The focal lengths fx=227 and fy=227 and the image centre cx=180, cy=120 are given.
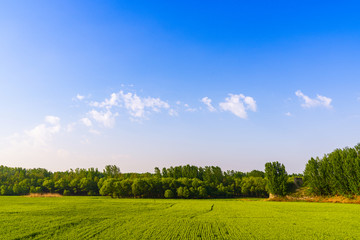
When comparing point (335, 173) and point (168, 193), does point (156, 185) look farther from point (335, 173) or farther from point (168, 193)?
point (335, 173)

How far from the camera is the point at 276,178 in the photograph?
4033 inches

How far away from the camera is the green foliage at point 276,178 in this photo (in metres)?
100

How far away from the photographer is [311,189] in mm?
92250

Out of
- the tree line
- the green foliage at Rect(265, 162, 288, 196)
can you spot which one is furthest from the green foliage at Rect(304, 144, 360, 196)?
the tree line

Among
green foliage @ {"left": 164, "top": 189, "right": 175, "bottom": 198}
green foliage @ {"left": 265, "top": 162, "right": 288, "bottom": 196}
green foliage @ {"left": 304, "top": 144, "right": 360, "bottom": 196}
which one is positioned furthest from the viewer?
green foliage @ {"left": 164, "top": 189, "right": 175, "bottom": 198}

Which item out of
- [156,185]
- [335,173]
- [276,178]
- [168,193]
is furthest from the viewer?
[156,185]

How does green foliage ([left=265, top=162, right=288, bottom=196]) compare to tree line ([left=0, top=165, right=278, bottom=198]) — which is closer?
green foliage ([left=265, top=162, right=288, bottom=196])

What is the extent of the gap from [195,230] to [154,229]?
4994 mm

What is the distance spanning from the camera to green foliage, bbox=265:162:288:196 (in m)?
100

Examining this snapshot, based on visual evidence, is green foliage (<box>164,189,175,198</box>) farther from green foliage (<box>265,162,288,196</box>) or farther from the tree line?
green foliage (<box>265,162,288,196</box>)

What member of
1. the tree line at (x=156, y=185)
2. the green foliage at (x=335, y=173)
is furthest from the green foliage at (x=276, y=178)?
the tree line at (x=156, y=185)

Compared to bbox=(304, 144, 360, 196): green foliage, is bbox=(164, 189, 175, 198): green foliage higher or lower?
lower

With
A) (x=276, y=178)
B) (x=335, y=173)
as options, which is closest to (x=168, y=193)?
(x=276, y=178)

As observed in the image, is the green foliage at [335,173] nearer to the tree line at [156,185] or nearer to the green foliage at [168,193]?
the tree line at [156,185]
